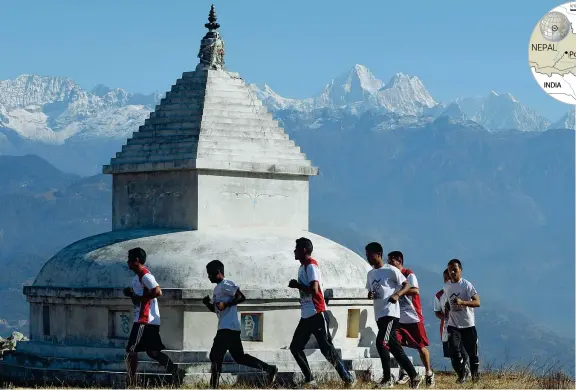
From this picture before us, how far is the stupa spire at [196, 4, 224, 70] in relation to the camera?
2869cm

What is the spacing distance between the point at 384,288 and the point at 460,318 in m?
2.17

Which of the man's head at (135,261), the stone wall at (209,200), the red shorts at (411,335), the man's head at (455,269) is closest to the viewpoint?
the man's head at (135,261)

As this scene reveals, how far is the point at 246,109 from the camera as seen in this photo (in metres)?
28.0

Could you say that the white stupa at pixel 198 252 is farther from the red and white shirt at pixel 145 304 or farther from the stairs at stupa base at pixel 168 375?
the red and white shirt at pixel 145 304

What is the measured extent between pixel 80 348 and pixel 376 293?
696cm

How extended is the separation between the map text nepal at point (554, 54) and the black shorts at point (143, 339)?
361 inches

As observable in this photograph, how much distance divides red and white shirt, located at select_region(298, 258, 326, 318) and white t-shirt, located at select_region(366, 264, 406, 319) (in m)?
0.75

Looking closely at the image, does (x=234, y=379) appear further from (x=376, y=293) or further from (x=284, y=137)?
(x=284, y=137)

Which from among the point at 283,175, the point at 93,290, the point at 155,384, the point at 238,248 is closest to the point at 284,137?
the point at 283,175

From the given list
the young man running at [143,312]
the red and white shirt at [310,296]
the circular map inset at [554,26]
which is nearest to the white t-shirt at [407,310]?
the red and white shirt at [310,296]

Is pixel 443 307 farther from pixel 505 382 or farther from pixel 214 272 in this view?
pixel 214 272

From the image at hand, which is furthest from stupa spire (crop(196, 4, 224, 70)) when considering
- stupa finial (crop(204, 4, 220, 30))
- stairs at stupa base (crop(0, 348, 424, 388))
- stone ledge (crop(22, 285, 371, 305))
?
stairs at stupa base (crop(0, 348, 424, 388))

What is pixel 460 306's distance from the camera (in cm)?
2234

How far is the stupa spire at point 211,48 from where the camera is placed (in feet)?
94.1
